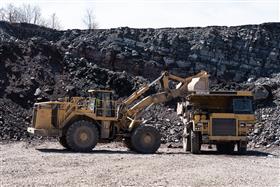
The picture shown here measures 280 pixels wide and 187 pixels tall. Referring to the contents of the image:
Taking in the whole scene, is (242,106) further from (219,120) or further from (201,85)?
(201,85)

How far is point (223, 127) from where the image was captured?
63.6ft

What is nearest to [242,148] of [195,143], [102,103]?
[195,143]

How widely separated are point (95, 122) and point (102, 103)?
2.39 ft

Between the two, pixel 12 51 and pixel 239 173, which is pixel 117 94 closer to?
pixel 12 51

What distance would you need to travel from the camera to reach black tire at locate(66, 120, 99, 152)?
1866cm

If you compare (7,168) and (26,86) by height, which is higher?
(26,86)

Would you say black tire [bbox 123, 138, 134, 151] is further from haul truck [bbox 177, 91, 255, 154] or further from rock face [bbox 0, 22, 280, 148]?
rock face [bbox 0, 22, 280, 148]

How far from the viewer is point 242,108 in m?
19.7

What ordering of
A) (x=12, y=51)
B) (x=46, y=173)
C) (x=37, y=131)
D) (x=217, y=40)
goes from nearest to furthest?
(x=46, y=173) < (x=37, y=131) < (x=12, y=51) < (x=217, y=40)

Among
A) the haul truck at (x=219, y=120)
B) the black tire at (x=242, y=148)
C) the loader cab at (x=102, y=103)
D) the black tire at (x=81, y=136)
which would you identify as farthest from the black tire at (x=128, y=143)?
the black tire at (x=242, y=148)

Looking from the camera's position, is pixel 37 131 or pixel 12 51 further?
pixel 12 51

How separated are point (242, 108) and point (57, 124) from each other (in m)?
6.70

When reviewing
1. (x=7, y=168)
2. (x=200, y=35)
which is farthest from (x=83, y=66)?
(x=7, y=168)

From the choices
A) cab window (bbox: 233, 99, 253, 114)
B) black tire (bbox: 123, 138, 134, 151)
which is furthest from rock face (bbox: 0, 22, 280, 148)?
black tire (bbox: 123, 138, 134, 151)
